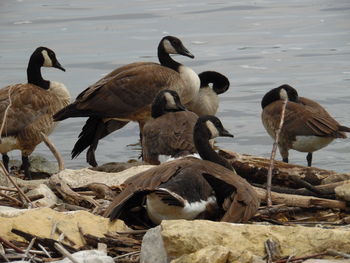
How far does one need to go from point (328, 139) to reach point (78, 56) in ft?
37.9

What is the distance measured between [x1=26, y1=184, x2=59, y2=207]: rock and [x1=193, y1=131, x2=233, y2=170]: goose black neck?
1298mm

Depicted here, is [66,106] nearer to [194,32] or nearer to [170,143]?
[170,143]

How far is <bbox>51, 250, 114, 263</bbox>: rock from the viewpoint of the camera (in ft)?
18.9

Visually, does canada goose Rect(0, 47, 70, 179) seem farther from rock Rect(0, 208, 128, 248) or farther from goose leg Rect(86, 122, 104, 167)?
rock Rect(0, 208, 128, 248)

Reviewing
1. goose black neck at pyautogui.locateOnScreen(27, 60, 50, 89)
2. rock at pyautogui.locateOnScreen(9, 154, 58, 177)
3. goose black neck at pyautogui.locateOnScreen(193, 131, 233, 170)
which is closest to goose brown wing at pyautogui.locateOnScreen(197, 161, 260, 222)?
goose black neck at pyautogui.locateOnScreen(193, 131, 233, 170)

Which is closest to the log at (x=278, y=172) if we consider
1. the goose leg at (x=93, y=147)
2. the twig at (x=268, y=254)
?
the twig at (x=268, y=254)

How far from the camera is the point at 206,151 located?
25.7ft

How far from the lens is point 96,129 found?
12.9 meters

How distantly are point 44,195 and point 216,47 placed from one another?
641 inches

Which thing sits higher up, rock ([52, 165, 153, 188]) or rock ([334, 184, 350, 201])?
rock ([334, 184, 350, 201])

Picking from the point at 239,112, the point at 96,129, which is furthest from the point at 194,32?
the point at 96,129

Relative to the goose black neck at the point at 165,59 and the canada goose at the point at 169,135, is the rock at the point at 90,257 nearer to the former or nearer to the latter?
the canada goose at the point at 169,135

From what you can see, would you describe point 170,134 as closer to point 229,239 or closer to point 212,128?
point 212,128

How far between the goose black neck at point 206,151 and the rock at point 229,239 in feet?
5.52
